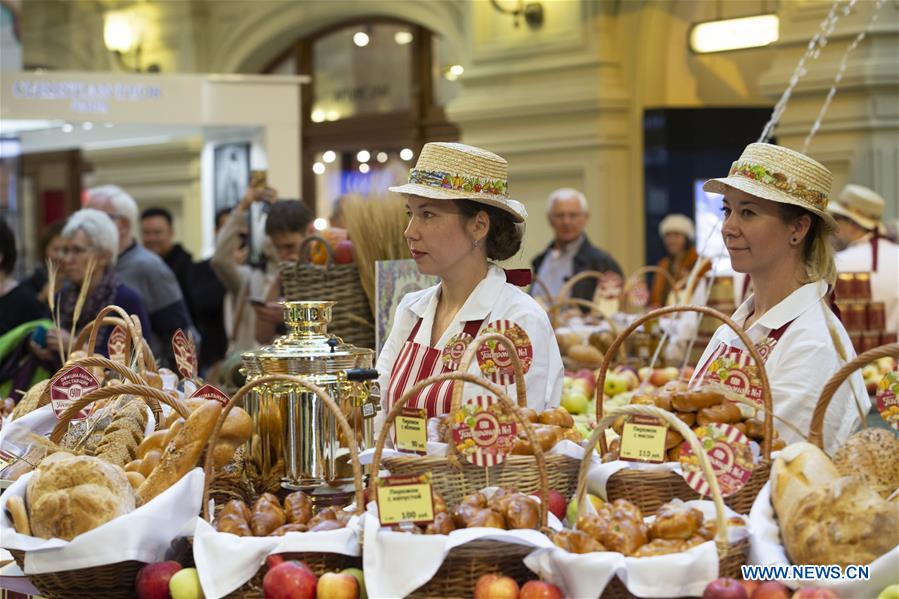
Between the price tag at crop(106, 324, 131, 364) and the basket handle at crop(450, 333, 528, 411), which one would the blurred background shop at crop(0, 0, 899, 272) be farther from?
the basket handle at crop(450, 333, 528, 411)

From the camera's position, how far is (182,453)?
236 centimetres

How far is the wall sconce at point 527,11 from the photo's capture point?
9133 mm

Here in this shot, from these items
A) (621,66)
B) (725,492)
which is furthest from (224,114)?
(725,492)

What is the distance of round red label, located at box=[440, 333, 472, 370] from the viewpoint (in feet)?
8.96

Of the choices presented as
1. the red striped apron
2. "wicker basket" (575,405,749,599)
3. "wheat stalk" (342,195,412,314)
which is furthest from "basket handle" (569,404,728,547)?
"wheat stalk" (342,195,412,314)

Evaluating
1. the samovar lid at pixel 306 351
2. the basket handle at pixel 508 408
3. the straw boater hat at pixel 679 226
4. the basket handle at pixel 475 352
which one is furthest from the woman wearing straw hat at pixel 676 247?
the basket handle at pixel 508 408

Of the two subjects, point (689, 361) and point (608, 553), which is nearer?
point (608, 553)

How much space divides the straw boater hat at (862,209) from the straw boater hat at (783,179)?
11.4 ft

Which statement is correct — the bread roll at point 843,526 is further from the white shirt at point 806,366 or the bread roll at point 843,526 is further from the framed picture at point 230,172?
the framed picture at point 230,172

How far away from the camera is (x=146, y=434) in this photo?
8.87 feet

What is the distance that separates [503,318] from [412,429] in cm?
77

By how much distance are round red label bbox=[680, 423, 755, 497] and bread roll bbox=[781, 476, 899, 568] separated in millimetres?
122

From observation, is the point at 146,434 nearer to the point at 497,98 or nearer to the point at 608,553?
the point at 608,553

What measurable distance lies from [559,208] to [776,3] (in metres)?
2.57
